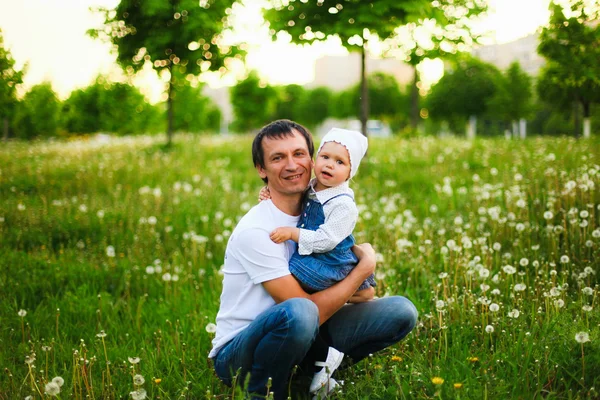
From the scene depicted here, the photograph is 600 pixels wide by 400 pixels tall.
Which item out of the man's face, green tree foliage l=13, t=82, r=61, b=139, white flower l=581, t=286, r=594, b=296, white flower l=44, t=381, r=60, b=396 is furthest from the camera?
green tree foliage l=13, t=82, r=61, b=139

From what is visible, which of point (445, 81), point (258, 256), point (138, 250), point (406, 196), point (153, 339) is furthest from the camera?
point (445, 81)

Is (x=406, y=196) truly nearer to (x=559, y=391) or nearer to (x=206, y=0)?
(x=559, y=391)

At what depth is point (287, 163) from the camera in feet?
9.23

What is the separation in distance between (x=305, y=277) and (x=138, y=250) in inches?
136

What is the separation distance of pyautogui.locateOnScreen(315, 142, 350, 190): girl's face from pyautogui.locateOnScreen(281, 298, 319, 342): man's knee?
0.66 metres

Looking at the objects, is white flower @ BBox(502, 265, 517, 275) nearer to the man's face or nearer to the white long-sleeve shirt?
the white long-sleeve shirt

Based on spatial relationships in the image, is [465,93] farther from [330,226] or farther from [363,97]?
[330,226]

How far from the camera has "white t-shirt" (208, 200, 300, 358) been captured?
265cm

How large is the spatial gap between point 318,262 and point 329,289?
0.49 ft

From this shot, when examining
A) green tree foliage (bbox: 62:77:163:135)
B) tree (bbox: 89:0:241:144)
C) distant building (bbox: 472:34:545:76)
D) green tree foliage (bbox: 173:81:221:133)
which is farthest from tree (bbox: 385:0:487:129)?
green tree foliage (bbox: 173:81:221:133)

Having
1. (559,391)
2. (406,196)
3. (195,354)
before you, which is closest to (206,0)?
(406,196)

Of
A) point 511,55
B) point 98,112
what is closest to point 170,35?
point 98,112

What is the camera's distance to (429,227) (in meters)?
5.92

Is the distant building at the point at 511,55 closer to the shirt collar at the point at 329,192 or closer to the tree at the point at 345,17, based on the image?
the tree at the point at 345,17
